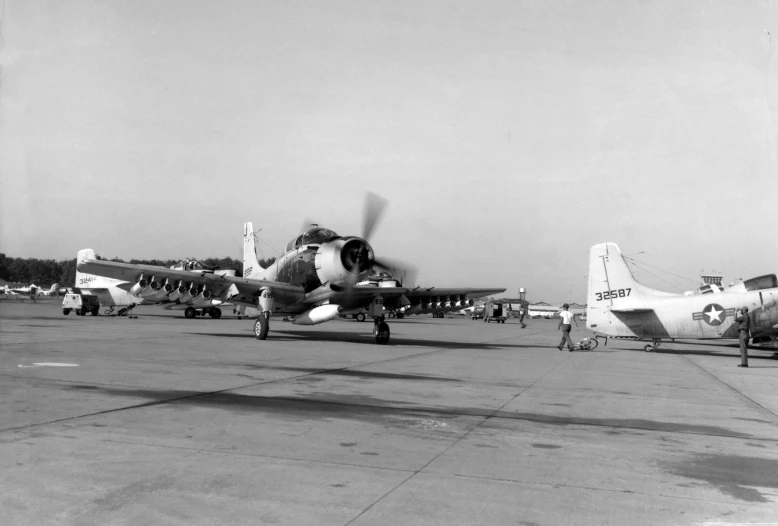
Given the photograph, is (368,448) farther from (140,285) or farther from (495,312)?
(495,312)

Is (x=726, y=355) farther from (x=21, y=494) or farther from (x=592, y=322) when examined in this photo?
(x=21, y=494)

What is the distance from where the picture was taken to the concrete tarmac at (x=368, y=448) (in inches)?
168

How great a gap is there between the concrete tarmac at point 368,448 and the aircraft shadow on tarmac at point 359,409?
40 millimetres

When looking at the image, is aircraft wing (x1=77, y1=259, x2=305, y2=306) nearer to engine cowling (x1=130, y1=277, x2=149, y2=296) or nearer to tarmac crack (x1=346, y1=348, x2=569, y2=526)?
engine cowling (x1=130, y1=277, x2=149, y2=296)

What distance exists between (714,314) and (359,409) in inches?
715

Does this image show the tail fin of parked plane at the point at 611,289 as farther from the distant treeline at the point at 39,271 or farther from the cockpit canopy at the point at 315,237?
the distant treeline at the point at 39,271

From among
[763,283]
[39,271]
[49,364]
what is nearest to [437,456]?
[49,364]

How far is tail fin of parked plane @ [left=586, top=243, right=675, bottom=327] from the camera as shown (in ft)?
77.8

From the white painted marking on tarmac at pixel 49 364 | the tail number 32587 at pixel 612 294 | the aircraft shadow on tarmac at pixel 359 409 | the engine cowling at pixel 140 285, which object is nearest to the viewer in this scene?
the aircraft shadow on tarmac at pixel 359 409

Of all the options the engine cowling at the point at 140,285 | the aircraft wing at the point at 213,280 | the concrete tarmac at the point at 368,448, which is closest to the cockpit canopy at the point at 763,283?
the concrete tarmac at the point at 368,448

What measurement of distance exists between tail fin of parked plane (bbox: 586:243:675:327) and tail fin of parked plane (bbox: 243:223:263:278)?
48.6 feet

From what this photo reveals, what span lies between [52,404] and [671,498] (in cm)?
718

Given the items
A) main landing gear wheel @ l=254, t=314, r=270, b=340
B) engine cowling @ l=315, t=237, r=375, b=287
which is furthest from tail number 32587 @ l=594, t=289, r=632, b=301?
main landing gear wheel @ l=254, t=314, r=270, b=340

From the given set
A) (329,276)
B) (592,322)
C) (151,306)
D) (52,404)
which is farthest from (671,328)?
(151,306)
